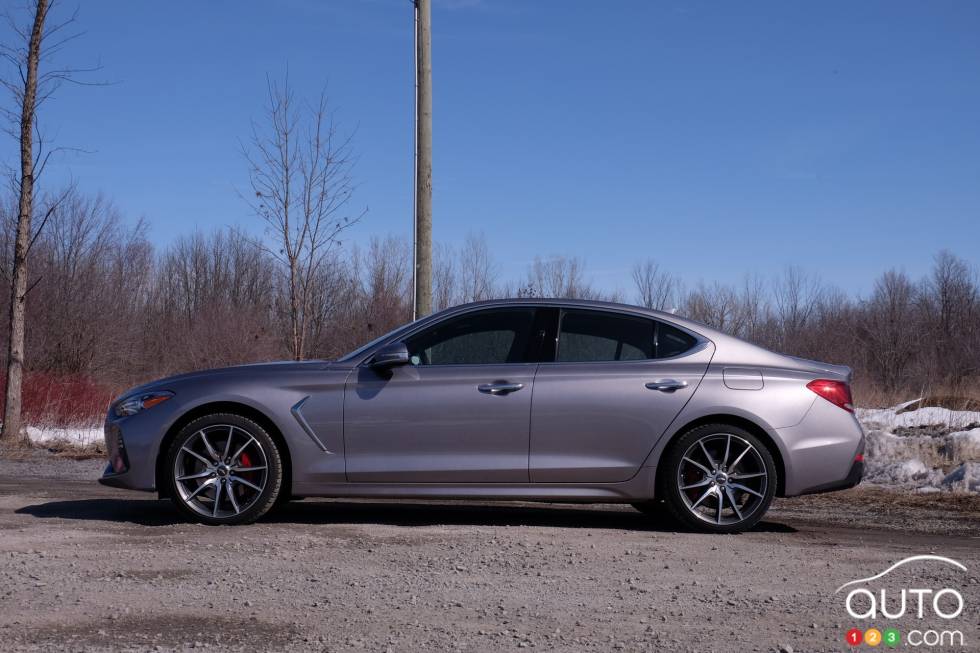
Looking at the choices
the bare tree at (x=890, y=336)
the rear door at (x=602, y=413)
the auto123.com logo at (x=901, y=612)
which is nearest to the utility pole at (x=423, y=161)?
the rear door at (x=602, y=413)

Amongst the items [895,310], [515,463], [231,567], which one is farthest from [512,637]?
[895,310]

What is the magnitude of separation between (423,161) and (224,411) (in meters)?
5.36

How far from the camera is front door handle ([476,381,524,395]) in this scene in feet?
21.3

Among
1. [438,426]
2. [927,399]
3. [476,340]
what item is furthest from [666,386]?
[927,399]

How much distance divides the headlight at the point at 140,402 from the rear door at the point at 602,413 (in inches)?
100

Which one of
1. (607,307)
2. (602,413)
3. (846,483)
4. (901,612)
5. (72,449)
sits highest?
(607,307)

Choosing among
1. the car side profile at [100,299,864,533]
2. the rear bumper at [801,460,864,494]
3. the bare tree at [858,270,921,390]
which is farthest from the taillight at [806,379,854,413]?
the bare tree at [858,270,921,390]

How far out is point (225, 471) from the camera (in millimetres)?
6461

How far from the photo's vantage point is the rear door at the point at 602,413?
21.1 ft

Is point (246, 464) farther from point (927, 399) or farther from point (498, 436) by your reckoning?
point (927, 399)

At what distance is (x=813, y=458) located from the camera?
6512 mm

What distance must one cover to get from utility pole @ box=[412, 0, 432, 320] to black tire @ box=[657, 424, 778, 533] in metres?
4.88

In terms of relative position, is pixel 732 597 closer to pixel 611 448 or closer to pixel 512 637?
pixel 512 637

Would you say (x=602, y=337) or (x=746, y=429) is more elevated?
(x=602, y=337)
